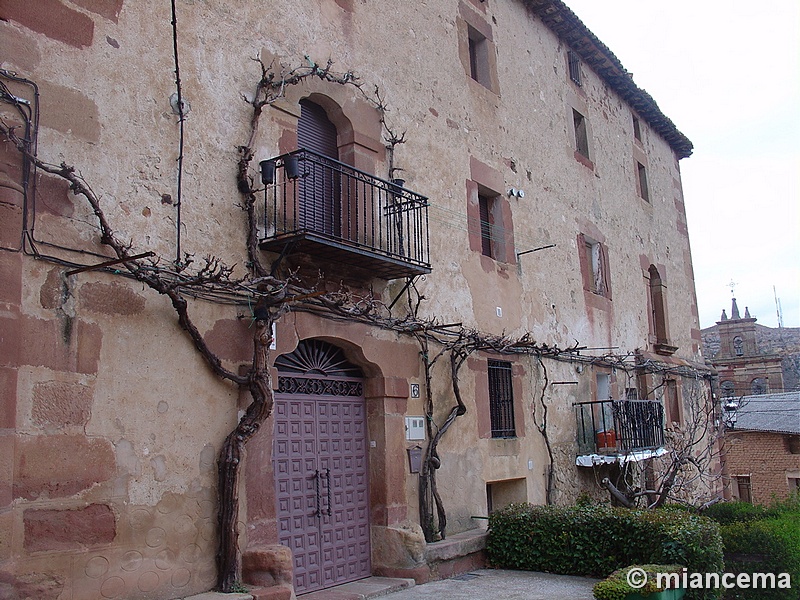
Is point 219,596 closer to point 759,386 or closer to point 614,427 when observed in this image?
point 614,427

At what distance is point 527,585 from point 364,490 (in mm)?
2114

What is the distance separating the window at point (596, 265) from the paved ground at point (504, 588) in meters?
6.90

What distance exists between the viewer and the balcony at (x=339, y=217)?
752 centimetres

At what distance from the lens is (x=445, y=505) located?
947 cm

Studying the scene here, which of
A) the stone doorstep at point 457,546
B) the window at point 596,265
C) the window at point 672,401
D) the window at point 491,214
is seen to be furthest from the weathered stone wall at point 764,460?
the stone doorstep at point 457,546

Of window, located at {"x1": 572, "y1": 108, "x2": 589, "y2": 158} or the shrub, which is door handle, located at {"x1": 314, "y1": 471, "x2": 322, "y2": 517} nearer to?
the shrub

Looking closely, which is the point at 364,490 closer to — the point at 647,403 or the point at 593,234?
the point at 647,403

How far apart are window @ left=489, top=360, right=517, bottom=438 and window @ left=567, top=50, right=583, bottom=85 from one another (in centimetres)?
695

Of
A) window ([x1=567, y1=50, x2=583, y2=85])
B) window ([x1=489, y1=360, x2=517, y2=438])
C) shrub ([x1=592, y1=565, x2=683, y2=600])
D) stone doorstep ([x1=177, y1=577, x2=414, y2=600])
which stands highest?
window ([x1=567, y1=50, x2=583, y2=85])

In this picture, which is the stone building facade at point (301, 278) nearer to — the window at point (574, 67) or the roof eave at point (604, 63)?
the roof eave at point (604, 63)

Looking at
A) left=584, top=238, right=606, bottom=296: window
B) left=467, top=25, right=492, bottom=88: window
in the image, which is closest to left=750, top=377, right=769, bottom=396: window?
left=584, top=238, right=606, bottom=296: window

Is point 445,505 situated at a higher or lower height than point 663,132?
lower

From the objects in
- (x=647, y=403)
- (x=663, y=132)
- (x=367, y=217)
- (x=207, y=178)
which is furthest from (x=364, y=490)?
(x=663, y=132)

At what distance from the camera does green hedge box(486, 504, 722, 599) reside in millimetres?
8094
